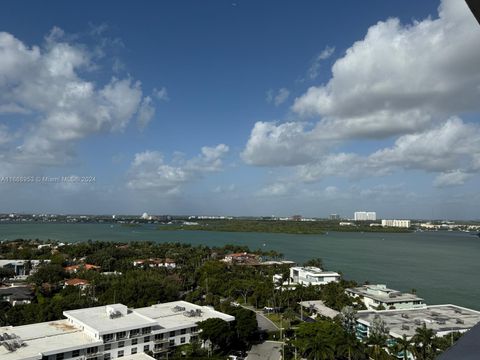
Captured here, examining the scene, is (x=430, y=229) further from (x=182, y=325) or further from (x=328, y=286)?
(x=182, y=325)

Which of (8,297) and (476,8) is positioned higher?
(476,8)

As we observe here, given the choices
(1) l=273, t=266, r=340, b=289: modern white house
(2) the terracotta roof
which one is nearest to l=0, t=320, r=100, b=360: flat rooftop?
(2) the terracotta roof

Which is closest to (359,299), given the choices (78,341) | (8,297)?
(78,341)

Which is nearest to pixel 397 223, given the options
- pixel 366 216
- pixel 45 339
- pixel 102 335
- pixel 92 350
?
pixel 366 216

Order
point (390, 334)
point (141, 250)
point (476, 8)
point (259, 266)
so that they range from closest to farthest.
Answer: point (476, 8)
point (390, 334)
point (259, 266)
point (141, 250)

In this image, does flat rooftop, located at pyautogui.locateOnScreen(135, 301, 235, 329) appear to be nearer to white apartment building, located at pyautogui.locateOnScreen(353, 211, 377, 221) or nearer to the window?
the window

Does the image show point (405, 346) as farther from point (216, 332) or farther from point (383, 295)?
point (383, 295)
